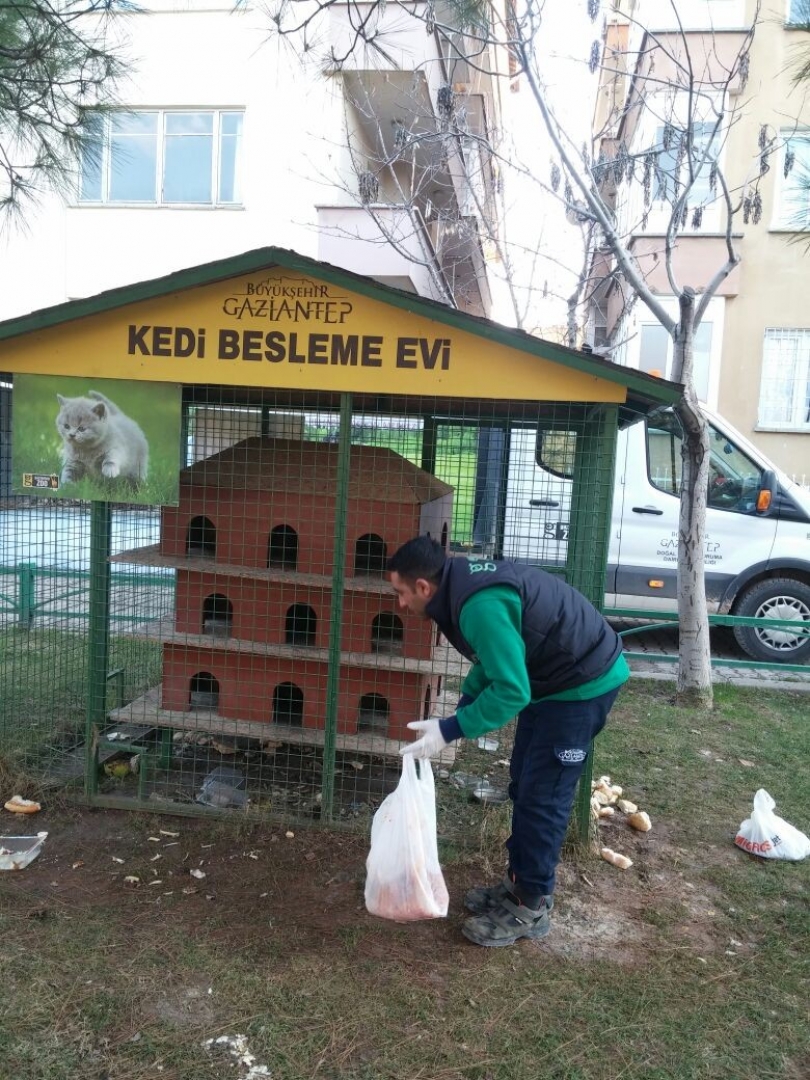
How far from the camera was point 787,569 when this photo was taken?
815 centimetres

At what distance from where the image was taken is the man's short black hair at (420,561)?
9.57ft

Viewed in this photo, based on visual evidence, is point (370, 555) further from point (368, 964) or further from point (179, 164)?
point (179, 164)

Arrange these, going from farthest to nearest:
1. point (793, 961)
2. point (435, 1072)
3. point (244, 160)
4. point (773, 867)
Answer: point (244, 160) → point (773, 867) → point (793, 961) → point (435, 1072)

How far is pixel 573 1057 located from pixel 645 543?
6.23 meters

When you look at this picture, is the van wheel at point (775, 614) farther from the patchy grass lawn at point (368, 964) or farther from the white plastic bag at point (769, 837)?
the white plastic bag at point (769, 837)

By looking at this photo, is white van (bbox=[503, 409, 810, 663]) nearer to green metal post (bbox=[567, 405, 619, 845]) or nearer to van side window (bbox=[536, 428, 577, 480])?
van side window (bbox=[536, 428, 577, 480])

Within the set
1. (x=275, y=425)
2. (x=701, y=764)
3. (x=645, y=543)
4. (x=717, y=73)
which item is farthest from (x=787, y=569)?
(x=717, y=73)

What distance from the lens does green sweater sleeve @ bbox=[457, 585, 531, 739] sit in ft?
9.00

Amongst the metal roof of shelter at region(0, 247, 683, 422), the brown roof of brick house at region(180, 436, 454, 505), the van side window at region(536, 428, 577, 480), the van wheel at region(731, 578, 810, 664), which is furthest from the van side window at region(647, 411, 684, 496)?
the brown roof of brick house at region(180, 436, 454, 505)

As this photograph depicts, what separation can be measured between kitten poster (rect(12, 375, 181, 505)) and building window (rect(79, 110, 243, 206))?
11.8 meters

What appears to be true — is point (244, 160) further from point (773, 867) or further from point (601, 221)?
point (773, 867)

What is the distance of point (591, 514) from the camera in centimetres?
397

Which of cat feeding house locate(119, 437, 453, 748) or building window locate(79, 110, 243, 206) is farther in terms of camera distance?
building window locate(79, 110, 243, 206)

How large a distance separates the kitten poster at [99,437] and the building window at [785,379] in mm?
12055
